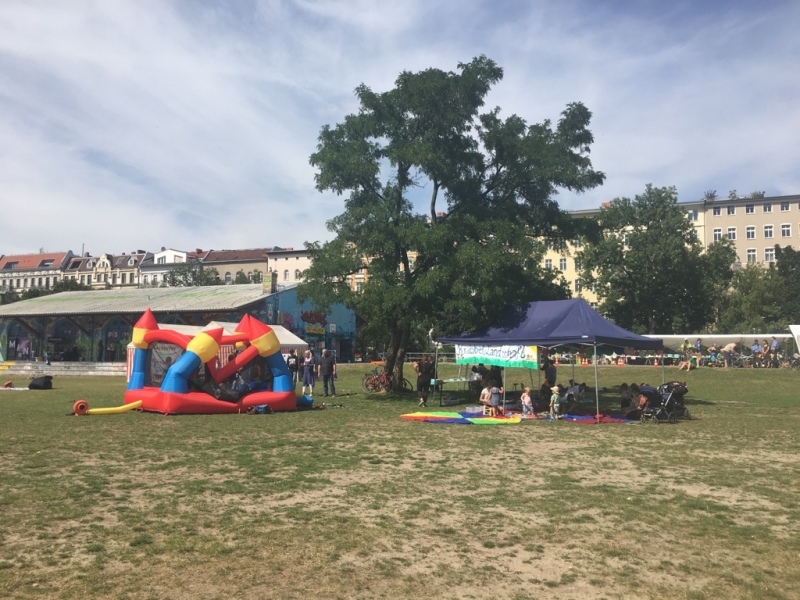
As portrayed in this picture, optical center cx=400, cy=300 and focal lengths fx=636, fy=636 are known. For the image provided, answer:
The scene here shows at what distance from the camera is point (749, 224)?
82375 mm

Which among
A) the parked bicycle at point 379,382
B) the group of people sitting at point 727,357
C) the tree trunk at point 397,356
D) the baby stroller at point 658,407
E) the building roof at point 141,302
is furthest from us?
the building roof at point 141,302

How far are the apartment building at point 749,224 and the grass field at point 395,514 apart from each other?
71224 millimetres

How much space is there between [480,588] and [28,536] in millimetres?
4424

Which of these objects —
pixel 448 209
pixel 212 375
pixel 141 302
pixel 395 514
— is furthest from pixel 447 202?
pixel 141 302

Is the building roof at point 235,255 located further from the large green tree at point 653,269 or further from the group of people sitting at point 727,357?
the group of people sitting at point 727,357

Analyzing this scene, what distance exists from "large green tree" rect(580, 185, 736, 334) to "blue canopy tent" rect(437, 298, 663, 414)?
42.5 metres

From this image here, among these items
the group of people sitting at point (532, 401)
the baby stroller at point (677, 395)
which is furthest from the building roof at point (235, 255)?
the baby stroller at point (677, 395)

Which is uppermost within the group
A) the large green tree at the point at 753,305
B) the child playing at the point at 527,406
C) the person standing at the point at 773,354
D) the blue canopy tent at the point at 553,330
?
the large green tree at the point at 753,305

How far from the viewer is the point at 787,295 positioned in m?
63.2

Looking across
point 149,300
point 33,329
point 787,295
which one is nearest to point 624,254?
point 787,295

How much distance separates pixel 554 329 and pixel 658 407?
3.48 meters

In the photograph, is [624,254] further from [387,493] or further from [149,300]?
[387,493]

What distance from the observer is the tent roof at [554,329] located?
1775 cm

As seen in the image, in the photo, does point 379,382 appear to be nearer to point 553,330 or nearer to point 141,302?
point 553,330
